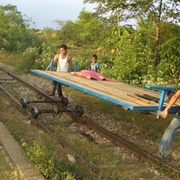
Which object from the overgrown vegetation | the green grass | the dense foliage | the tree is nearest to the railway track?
the overgrown vegetation

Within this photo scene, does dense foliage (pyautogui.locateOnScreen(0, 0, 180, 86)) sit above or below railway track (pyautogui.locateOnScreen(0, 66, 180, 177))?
above

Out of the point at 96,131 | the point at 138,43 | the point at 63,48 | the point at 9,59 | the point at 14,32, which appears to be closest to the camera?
the point at 96,131

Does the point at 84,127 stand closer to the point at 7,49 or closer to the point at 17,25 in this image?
the point at 7,49

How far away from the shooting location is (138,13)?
13.1 metres

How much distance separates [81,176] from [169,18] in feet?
Answer: 30.0

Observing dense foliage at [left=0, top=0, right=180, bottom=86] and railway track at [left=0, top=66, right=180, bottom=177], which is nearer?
railway track at [left=0, top=66, right=180, bottom=177]

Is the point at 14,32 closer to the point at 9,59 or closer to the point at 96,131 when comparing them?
the point at 9,59

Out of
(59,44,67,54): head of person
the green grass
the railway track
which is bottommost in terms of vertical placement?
the railway track

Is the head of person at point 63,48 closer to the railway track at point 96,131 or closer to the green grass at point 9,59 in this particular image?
the railway track at point 96,131

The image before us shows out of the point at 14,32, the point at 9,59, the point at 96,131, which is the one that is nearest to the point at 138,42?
the point at 96,131

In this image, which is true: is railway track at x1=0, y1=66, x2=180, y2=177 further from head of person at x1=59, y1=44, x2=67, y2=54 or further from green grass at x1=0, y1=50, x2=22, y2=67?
green grass at x1=0, y1=50, x2=22, y2=67

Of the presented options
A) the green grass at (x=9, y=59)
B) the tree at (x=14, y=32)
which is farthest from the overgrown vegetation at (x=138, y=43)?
the tree at (x=14, y=32)

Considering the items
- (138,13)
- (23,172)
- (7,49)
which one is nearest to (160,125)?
(23,172)

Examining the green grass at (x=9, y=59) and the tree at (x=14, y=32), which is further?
the tree at (x=14, y=32)
